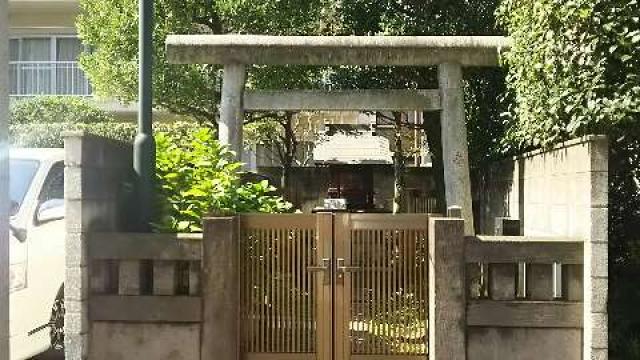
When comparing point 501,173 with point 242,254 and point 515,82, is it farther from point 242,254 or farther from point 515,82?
A: point 242,254

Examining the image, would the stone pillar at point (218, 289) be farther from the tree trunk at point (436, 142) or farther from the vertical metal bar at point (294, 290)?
the tree trunk at point (436, 142)

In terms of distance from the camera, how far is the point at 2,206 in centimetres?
297

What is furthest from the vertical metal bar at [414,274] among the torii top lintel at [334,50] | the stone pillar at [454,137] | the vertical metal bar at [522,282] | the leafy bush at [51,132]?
the leafy bush at [51,132]

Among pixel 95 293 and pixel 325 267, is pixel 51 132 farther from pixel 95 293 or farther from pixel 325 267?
pixel 325 267

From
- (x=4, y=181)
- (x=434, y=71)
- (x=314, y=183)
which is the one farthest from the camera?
(x=314, y=183)

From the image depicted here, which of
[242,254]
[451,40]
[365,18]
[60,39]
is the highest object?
[60,39]

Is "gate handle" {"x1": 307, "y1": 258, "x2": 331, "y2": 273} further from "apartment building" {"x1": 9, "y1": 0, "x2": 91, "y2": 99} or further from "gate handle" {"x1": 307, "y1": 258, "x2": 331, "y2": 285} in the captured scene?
"apartment building" {"x1": 9, "y1": 0, "x2": 91, "y2": 99}

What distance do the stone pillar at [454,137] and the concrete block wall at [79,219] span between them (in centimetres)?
494

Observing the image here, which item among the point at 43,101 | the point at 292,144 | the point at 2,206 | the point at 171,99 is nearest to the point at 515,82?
the point at 2,206

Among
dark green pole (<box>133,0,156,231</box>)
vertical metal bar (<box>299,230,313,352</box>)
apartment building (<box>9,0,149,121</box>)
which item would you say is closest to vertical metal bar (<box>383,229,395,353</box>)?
vertical metal bar (<box>299,230,313,352</box>)

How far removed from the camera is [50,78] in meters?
23.3

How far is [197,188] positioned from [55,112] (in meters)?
13.3

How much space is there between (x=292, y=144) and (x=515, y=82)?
12.3 m

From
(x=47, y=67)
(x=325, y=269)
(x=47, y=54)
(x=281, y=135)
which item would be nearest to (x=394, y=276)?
(x=325, y=269)
